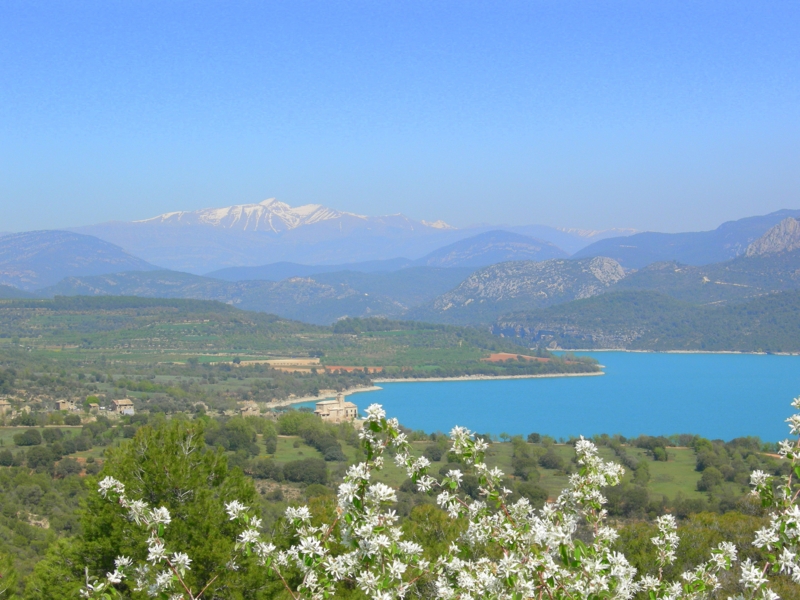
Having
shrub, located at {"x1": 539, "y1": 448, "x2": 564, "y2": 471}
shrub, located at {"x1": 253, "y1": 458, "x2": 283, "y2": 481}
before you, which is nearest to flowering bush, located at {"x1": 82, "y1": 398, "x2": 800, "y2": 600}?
shrub, located at {"x1": 253, "y1": 458, "x2": 283, "y2": 481}

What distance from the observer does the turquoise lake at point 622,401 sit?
54281 millimetres

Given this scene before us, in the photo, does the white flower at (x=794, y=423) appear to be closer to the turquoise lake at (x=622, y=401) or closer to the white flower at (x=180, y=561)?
the white flower at (x=180, y=561)

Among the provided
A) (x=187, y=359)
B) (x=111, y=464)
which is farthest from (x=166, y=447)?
(x=187, y=359)

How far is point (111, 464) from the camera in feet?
28.4

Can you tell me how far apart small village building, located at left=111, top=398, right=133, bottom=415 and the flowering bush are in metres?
44.0

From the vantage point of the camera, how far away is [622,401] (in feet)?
217

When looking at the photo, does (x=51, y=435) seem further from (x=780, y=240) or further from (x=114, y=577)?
(x=780, y=240)

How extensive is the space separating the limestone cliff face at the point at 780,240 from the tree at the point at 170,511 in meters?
157

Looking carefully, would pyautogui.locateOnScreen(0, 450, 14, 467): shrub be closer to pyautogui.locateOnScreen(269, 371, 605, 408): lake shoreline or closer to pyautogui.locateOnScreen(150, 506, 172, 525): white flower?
pyautogui.locateOnScreen(150, 506, 172, 525): white flower

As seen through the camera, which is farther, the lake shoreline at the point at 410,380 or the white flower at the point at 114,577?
the lake shoreline at the point at 410,380

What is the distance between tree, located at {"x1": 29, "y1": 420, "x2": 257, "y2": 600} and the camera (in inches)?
293

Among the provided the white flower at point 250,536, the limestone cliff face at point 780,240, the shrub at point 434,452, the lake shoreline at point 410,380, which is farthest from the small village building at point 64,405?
the limestone cliff face at point 780,240

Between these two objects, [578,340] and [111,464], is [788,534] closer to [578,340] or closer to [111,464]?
[111,464]

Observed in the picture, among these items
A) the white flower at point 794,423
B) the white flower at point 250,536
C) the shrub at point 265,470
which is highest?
the white flower at point 794,423
